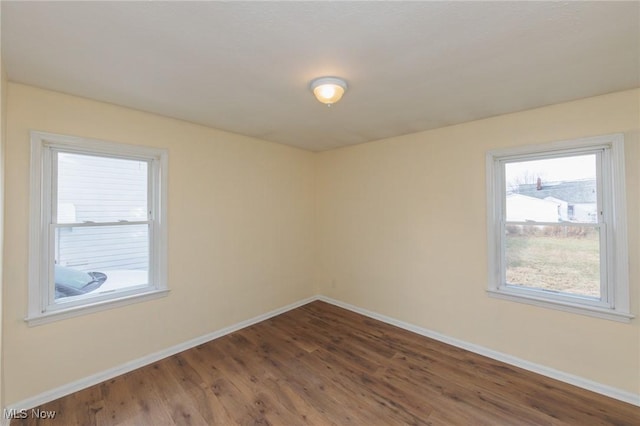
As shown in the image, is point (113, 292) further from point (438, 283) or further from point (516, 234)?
point (516, 234)

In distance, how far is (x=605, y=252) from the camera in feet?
7.45

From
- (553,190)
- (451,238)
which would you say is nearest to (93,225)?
(451,238)

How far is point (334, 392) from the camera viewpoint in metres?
2.24

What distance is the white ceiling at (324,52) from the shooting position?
4.31 ft

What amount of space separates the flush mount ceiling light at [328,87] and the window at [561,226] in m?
1.84

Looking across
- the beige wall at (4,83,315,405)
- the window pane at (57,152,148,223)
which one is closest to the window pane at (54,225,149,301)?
the window pane at (57,152,148,223)

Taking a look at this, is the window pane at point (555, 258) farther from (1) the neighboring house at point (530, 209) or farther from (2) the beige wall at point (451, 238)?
(2) the beige wall at point (451, 238)

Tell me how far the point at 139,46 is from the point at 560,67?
2.76 metres

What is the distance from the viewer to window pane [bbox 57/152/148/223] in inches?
89.5

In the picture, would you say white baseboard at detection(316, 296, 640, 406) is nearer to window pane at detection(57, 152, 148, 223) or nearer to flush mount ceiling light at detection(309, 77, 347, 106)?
flush mount ceiling light at detection(309, 77, 347, 106)

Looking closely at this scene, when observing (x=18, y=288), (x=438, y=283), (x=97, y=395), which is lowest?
(x=97, y=395)

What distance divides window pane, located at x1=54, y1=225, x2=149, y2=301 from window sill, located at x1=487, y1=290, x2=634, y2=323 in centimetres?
367

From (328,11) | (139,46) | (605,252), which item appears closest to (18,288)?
(139,46)

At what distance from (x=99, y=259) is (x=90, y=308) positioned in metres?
0.43
